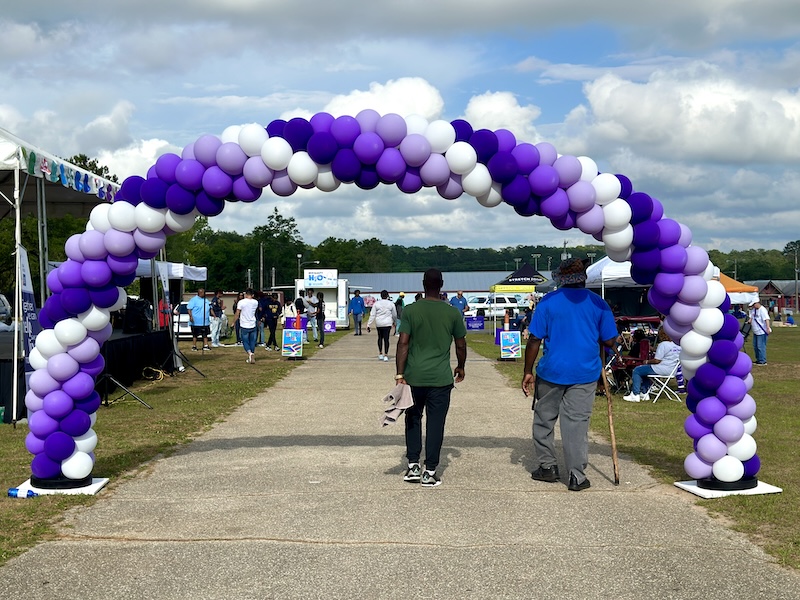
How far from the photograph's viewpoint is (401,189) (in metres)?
7.25

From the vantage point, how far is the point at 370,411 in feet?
39.7

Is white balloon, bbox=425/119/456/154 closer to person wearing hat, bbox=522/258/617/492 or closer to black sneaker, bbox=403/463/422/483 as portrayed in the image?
person wearing hat, bbox=522/258/617/492

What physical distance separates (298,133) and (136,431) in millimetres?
4964

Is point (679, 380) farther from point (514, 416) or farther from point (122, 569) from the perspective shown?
point (122, 569)

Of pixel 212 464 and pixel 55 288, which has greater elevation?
pixel 55 288

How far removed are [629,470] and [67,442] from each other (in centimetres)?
493

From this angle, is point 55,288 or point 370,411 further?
point 370,411

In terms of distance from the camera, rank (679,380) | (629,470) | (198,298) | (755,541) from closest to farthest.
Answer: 1. (755,541)
2. (629,470)
3. (679,380)
4. (198,298)

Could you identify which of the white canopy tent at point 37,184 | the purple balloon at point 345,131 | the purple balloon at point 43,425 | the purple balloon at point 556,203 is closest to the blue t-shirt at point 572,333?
the purple balloon at point 556,203

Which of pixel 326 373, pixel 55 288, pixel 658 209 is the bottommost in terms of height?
pixel 326 373

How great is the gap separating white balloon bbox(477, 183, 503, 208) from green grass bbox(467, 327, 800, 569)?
9.29 ft

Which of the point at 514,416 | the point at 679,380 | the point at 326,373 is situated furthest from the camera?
the point at 326,373

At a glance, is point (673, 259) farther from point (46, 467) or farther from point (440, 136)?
point (46, 467)

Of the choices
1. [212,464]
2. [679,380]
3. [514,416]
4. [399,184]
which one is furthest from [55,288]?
[679,380]
